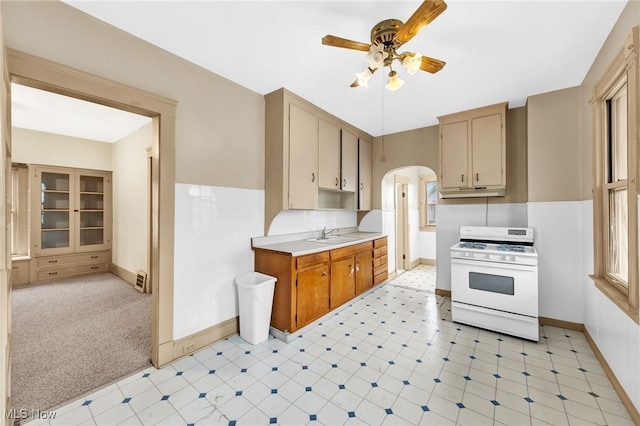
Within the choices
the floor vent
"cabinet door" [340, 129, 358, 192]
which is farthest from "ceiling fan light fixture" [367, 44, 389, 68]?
the floor vent

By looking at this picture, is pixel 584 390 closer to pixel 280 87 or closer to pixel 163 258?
pixel 163 258

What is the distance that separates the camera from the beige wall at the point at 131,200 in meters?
4.28

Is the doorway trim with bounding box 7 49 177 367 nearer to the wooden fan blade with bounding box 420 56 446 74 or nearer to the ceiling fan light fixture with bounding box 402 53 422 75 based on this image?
the ceiling fan light fixture with bounding box 402 53 422 75

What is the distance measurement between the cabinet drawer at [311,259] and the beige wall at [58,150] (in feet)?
16.2

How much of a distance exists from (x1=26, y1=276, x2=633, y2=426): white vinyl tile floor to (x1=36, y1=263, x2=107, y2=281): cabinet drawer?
162 inches

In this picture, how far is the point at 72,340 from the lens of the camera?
2600 mm

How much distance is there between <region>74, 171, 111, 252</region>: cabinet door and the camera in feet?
16.0

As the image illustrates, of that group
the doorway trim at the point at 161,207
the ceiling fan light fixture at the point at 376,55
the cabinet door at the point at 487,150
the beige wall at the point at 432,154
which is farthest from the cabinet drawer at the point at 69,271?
the cabinet door at the point at 487,150

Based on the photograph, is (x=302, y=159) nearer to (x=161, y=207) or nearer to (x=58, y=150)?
(x=161, y=207)

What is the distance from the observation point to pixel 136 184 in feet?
14.7

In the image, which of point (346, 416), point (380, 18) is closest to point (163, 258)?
point (346, 416)

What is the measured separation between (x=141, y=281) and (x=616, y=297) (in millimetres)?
5599

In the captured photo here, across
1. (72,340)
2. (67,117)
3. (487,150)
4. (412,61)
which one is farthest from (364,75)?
(67,117)

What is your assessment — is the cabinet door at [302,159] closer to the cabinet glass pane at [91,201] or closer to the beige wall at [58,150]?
the beige wall at [58,150]
